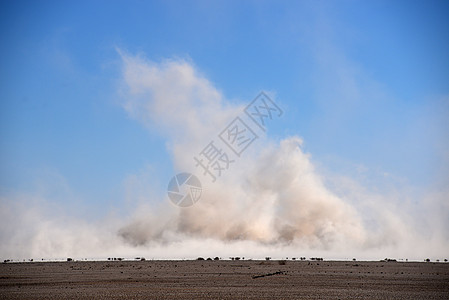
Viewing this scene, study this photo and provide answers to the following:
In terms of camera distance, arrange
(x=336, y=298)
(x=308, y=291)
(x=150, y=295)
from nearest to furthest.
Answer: (x=336, y=298)
(x=150, y=295)
(x=308, y=291)

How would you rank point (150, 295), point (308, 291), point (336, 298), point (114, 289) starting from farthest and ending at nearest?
point (114, 289)
point (308, 291)
point (150, 295)
point (336, 298)

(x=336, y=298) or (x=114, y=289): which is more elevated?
(x=114, y=289)

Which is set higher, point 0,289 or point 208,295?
point 0,289

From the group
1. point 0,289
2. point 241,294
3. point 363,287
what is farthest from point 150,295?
point 363,287

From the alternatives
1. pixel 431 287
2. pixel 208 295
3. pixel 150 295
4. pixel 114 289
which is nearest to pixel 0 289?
pixel 114 289

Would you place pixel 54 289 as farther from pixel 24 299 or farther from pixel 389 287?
pixel 389 287

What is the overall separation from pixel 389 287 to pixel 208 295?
24307 millimetres

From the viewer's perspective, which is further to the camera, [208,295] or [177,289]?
[177,289]

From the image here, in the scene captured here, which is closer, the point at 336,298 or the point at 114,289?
the point at 336,298

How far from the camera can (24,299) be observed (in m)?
44.5

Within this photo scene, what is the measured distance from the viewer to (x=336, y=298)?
43562 mm

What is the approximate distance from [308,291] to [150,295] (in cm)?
1804

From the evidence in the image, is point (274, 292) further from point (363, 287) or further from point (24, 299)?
point (24, 299)

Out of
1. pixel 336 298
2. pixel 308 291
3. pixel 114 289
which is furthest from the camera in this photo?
pixel 114 289
